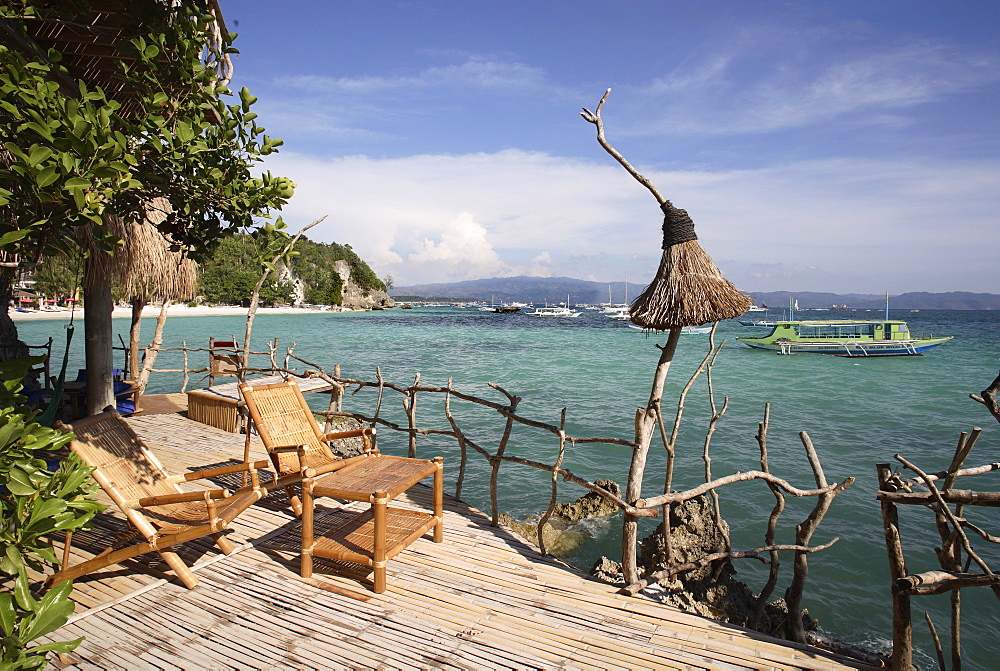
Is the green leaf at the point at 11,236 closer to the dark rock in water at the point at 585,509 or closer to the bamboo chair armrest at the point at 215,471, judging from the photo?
the bamboo chair armrest at the point at 215,471

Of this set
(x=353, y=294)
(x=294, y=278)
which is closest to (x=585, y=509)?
(x=294, y=278)

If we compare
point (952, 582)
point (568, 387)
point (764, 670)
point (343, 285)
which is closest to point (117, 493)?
point (764, 670)

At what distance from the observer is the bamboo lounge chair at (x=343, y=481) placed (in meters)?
2.96

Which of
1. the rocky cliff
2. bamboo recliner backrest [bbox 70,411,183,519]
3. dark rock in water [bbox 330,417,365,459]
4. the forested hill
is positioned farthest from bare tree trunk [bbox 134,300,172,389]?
the rocky cliff

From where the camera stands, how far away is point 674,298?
3059 mm

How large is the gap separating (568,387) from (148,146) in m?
14.3

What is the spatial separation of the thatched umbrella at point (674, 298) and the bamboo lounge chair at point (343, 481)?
4.20 feet

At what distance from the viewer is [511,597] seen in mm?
2879

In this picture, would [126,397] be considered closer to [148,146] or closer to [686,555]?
[148,146]

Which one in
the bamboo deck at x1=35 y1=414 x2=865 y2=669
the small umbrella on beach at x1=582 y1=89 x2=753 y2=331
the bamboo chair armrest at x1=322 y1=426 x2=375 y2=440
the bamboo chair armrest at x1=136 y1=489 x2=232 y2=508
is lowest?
the bamboo deck at x1=35 y1=414 x2=865 y2=669

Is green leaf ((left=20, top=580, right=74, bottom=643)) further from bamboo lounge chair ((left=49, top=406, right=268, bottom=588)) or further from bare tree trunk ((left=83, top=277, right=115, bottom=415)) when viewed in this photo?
bare tree trunk ((left=83, top=277, right=115, bottom=415))

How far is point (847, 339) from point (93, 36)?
27.9m

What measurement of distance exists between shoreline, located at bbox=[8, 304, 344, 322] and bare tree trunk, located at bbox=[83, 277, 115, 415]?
93.9ft

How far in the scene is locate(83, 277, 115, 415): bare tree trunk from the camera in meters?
5.41
